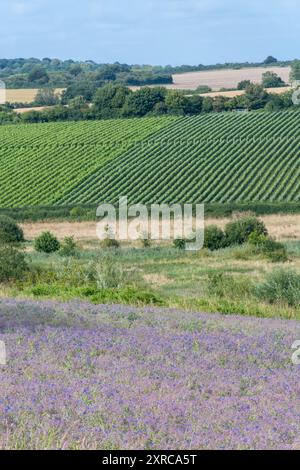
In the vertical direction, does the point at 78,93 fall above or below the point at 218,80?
below

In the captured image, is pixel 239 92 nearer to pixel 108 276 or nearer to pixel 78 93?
pixel 78 93

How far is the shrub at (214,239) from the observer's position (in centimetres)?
4428

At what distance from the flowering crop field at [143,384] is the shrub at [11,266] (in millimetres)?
11429

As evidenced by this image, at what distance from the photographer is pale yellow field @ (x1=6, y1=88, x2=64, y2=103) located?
124125mm

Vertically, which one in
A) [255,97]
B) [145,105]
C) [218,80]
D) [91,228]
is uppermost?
[218,80]

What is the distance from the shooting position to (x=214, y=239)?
44.3 m

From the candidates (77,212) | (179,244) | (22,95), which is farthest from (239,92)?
(179,244)

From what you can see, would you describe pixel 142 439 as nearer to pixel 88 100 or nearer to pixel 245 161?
pixel 245 161

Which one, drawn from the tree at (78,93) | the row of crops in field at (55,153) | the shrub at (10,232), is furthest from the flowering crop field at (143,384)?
the tree at (78,93)

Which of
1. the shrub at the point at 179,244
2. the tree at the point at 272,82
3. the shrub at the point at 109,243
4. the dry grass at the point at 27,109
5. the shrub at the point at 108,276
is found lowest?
the shrub at the point at 109,243

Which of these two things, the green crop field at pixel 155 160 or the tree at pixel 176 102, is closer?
the green crop field at pixel 155 160

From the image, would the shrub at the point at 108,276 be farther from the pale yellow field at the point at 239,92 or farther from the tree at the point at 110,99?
the pale yellow field at the point at 239,92

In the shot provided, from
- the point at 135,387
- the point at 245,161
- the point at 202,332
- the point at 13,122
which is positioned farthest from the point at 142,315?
the point at 13,122

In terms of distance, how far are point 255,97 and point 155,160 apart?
3107 centimetres
